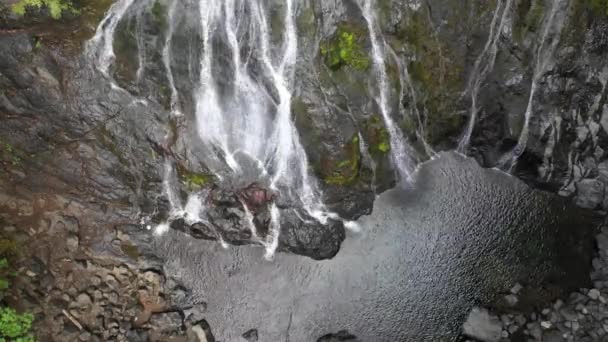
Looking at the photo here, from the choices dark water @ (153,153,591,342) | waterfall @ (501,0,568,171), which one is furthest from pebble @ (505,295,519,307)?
waterfall @ (501,0,568,171)

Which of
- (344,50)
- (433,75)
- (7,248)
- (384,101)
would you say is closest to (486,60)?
(433,75)

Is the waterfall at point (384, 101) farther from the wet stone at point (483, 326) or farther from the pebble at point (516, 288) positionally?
the wet stone at point (483, 326)

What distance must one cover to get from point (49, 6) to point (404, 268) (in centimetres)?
1067

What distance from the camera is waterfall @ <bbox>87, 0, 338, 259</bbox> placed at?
36.2 ft

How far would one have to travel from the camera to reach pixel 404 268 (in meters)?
12.2

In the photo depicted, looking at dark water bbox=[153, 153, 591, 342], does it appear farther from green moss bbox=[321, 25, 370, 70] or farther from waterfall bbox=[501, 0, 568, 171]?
green moss bbox=[321, 25, 370, 70]

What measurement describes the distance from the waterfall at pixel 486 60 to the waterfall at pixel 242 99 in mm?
2847

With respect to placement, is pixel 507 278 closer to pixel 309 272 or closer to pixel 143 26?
pixel 309 272

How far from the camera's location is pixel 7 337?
33.7 ft

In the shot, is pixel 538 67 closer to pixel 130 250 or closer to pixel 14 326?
pixel 130 250

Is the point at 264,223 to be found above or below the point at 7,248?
above

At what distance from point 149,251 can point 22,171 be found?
3.71 m

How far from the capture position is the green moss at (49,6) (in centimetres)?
1073

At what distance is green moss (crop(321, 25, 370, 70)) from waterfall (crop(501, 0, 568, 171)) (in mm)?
4731
